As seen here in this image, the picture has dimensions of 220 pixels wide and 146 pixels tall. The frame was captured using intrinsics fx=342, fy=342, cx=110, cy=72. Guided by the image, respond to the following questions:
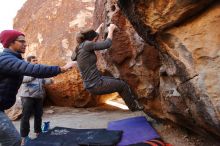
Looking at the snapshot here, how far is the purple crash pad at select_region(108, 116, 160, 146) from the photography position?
Result: 559 centimetres

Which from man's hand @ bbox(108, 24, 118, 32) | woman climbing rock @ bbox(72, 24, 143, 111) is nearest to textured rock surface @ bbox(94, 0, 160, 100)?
man's hand @ bbox(108, 24, 118, 32)

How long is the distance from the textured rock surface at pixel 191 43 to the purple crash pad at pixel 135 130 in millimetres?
1476

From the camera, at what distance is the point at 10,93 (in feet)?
12.5

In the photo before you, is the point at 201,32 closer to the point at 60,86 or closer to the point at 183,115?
the point at 183,115

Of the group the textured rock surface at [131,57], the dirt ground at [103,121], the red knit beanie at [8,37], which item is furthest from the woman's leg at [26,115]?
the red knit beanie at [8,37]

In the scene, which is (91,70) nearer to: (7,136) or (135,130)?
(135,130)

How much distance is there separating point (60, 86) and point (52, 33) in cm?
186

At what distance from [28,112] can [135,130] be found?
6.50 feet

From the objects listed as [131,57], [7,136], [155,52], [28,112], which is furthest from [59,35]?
[7,136]

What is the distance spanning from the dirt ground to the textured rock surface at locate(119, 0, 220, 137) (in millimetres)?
1164

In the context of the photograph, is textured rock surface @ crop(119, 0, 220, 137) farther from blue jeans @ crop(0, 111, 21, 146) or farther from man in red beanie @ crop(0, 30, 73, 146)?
blue jeans @ crop(0, 111, 21, 146)

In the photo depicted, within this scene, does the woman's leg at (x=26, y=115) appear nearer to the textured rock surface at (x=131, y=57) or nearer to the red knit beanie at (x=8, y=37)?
the textured rock surface at (x=131, y=57)

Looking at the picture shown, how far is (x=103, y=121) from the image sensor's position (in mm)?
7766

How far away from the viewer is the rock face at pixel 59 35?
32.3ft
